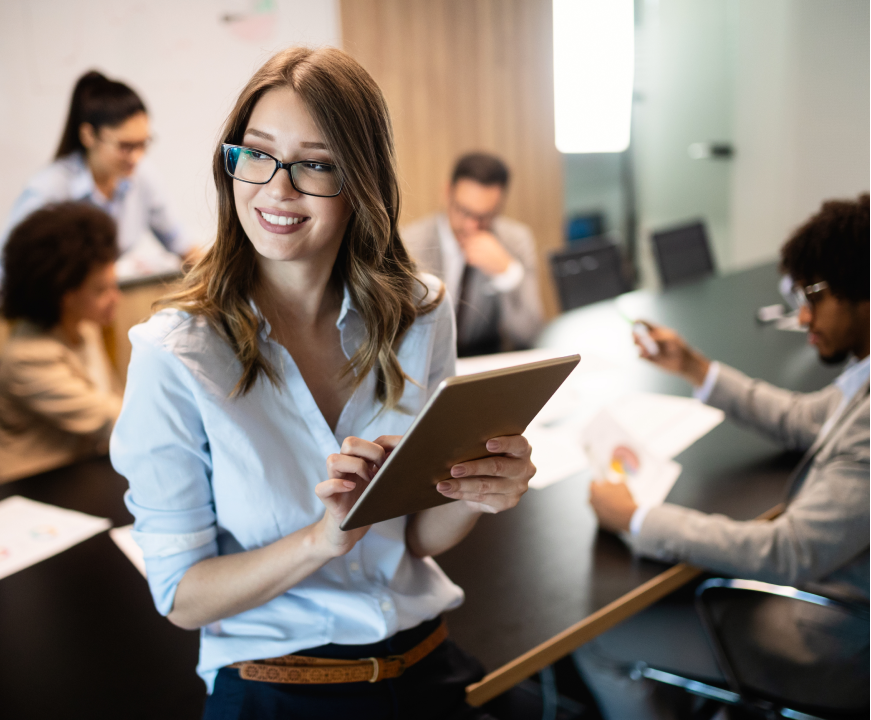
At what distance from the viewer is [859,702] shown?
139cm

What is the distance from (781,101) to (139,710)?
2219mm

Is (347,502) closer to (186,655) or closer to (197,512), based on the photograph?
(197,512)

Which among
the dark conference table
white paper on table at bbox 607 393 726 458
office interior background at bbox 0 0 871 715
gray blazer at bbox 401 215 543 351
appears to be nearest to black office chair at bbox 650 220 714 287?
office interior background at bbox 0 0 871 715

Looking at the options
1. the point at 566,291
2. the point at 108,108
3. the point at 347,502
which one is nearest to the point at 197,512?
the point at 347,502

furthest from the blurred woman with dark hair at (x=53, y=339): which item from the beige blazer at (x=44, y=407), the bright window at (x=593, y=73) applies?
the bright window at (x=593, y=73)

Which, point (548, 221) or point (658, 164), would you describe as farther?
point (658, 164)

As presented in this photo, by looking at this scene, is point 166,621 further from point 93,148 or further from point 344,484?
point 93,148

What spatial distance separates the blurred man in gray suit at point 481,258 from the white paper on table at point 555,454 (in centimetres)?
103

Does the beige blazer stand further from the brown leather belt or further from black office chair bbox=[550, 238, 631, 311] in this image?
black office chair bbox=[550, 238, 631, 311]

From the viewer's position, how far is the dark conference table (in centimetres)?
112

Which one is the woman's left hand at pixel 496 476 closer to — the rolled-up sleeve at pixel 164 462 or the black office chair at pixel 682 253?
the rolled-up sleeve at pixel 164 462

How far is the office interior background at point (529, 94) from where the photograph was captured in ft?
6.61

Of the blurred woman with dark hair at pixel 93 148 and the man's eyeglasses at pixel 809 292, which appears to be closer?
the man's eyeglasses at pixel 809 292

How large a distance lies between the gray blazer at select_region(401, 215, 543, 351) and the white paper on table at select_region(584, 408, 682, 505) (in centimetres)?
137
